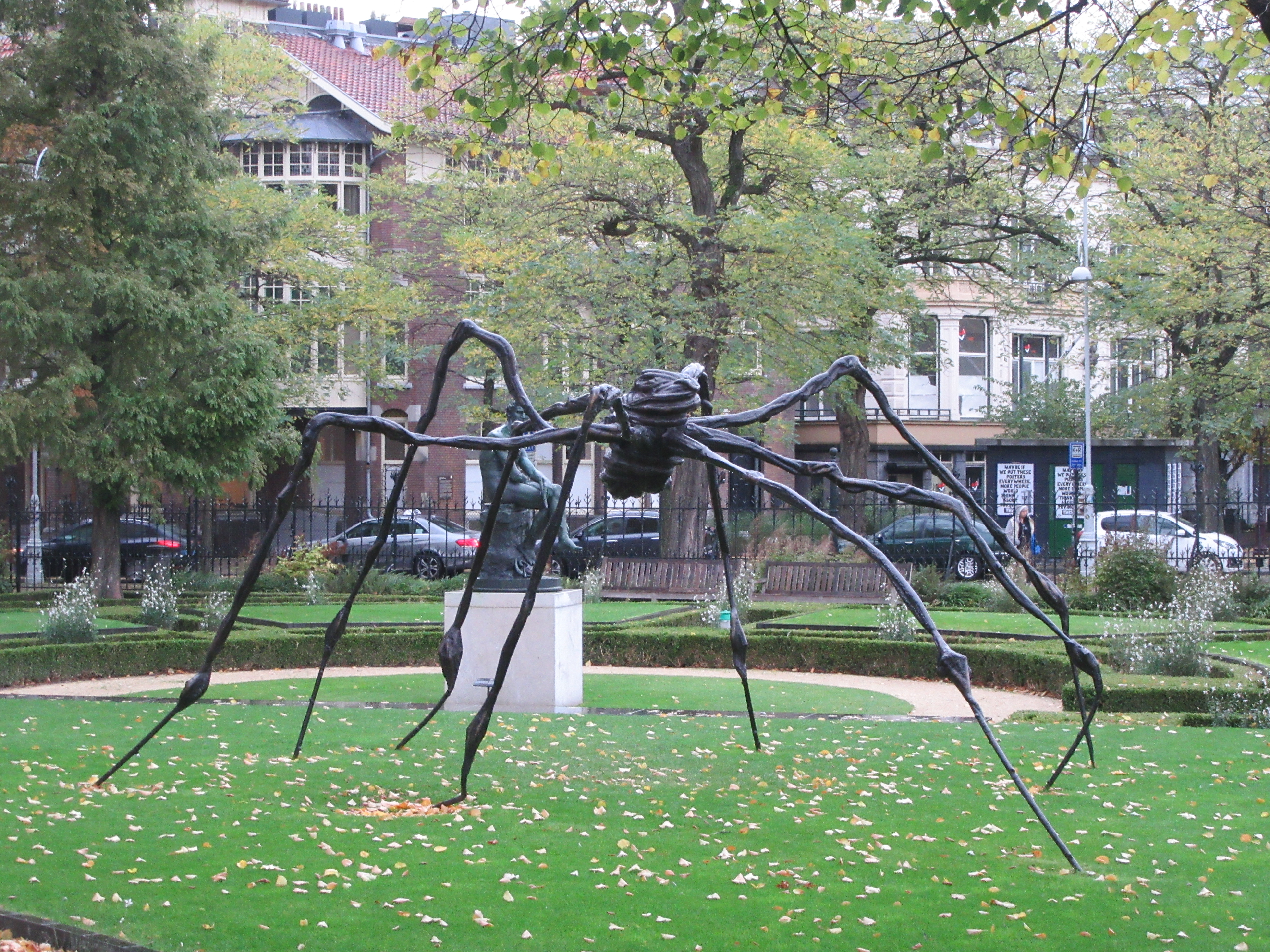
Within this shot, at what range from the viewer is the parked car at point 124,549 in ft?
82.8

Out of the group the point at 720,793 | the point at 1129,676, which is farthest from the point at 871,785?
the point at 1129,676

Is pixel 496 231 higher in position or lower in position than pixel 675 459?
higher

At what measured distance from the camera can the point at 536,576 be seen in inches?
231

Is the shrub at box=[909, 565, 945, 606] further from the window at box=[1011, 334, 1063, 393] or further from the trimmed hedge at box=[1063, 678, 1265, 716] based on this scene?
the window at box=[1011, 334, 1063, 393]

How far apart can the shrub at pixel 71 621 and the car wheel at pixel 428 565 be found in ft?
39.0

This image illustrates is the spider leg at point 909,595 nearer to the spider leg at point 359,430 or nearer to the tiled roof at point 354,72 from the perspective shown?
the spider leg at point 359,430

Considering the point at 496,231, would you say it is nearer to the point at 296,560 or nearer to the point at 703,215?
the point at 703,215

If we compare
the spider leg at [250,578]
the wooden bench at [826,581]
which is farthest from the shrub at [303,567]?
the spider leg at [250,578]

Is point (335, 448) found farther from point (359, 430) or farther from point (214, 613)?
point (359, 430)

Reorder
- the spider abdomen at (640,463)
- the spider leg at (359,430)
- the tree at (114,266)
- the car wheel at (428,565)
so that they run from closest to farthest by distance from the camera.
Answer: the spider leg at (359,430), the spider abdomen at (640,463), the tree at (114,266), the car wheel at (428,565)

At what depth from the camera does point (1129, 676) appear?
12352 millimetres

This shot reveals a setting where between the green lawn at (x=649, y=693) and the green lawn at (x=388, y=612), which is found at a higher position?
the green lawn at (x=388, y=612)

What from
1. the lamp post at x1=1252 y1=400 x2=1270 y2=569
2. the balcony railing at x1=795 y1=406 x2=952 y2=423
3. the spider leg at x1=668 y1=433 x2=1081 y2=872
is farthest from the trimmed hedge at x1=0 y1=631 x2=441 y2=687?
the balcony railing at x1=795 y1=406 x2=952 y2=423

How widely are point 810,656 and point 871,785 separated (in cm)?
788
